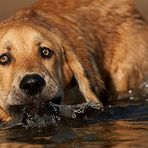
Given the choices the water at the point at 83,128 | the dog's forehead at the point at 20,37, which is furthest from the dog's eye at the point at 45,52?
the water at the point at 83,128

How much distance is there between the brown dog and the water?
226mm

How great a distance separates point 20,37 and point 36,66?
532 mm

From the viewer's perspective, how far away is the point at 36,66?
25.2ft

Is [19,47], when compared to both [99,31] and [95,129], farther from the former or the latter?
[99,31]

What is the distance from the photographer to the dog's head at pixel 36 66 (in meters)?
7.57

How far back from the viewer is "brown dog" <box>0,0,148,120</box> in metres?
7.72

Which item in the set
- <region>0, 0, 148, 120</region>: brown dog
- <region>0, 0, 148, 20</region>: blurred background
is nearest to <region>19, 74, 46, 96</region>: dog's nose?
<region>0, 0, 148, 120</region>: brown dog

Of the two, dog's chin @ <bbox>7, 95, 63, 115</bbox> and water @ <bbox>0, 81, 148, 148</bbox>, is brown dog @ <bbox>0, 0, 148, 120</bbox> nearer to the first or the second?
dog's chin @ <bbox>7, 95, 63, 115</bbox>

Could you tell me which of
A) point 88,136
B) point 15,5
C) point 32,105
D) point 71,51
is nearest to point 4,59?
point 32,105

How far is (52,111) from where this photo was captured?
805 centimetres

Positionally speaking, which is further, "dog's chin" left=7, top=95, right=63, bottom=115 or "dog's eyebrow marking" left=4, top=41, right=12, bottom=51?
"dog's eyebrow marking" left=4, top=41, right=12, bottom=51

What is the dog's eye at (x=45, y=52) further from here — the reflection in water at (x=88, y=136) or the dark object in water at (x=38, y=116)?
the reflection in water at (x=88, y=136)

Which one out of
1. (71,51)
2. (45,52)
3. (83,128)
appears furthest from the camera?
(71,51)

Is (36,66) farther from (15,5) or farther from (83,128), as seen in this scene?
(15,5)
